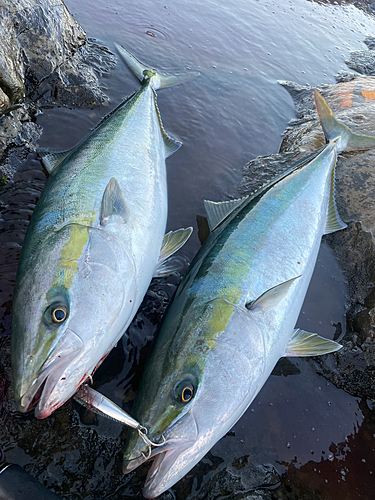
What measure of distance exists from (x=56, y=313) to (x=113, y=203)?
0.84 metres

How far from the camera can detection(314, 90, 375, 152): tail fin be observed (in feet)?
11.8

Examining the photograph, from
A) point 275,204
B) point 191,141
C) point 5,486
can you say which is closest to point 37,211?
point 5,486

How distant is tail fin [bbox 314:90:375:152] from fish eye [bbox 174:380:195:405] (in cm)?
303

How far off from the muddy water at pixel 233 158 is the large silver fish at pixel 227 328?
0.43 meters

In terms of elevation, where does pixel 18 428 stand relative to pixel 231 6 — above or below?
below

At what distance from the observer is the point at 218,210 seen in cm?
284

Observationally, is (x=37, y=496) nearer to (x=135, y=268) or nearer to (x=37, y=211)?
(x=135, y=268)

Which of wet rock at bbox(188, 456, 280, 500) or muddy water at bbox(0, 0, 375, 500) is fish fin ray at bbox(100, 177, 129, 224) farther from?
wet rock at bbox(188, 456, 280, 500)

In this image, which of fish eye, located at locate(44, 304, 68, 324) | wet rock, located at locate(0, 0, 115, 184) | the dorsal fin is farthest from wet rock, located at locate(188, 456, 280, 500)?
wet rock, located at locate(0, 0, 115, 184)

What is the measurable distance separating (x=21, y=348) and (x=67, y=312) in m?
0.28

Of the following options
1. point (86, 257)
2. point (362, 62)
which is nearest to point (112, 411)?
point (86, 257)

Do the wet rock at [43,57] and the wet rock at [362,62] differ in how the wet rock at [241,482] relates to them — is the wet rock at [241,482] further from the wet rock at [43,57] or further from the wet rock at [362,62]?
the wet rock at [362,62]

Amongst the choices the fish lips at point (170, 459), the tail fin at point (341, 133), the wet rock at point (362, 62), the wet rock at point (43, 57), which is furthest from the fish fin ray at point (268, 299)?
the wet rock at point (362, 62)

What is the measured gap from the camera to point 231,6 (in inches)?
324
